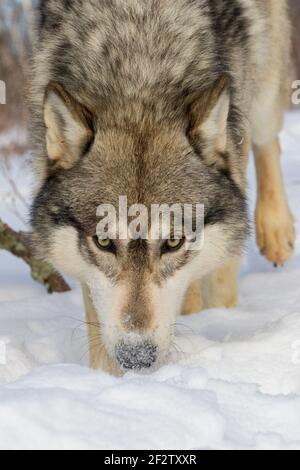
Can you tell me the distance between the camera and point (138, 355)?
295 cm

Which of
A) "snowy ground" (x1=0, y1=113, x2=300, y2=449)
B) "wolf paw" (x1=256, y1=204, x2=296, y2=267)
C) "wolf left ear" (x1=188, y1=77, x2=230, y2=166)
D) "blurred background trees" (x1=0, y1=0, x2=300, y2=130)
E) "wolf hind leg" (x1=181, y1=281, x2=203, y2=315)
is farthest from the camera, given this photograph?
"blurred background trees" (x1=0, y1=0, x2=300, y2=130)

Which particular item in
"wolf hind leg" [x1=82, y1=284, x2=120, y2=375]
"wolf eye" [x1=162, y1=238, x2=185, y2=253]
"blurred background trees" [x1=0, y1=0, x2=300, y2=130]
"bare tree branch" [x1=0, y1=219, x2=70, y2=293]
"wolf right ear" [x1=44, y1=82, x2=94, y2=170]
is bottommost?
"wolf hind leg" [x1=82, y1=284, x2=120, y2=375]

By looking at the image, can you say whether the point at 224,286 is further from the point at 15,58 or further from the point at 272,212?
the point at 15,58

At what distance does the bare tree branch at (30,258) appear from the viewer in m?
4.95

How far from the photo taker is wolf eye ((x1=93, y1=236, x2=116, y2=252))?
318 centimetres

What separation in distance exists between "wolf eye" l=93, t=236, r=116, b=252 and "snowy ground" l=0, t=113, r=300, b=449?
53cm

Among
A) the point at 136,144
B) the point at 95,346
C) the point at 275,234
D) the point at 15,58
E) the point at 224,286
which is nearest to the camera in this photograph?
the point at 136,144

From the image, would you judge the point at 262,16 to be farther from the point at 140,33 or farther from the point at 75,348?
the point at 75,348

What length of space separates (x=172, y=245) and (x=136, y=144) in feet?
1.55

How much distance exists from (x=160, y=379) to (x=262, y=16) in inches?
107

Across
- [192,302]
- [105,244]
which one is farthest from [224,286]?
[105,244]

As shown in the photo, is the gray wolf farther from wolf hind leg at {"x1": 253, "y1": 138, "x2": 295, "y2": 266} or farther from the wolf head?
wolf hind leg at {"x1": 253, "y1": 138, "x2": 295, "y2": 266}

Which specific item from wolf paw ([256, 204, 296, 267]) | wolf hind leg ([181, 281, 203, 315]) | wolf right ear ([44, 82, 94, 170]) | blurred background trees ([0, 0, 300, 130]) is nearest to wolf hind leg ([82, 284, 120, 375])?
wolf right ear ([44, 82, 94, 170])

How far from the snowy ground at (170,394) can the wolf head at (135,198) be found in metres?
0.27
